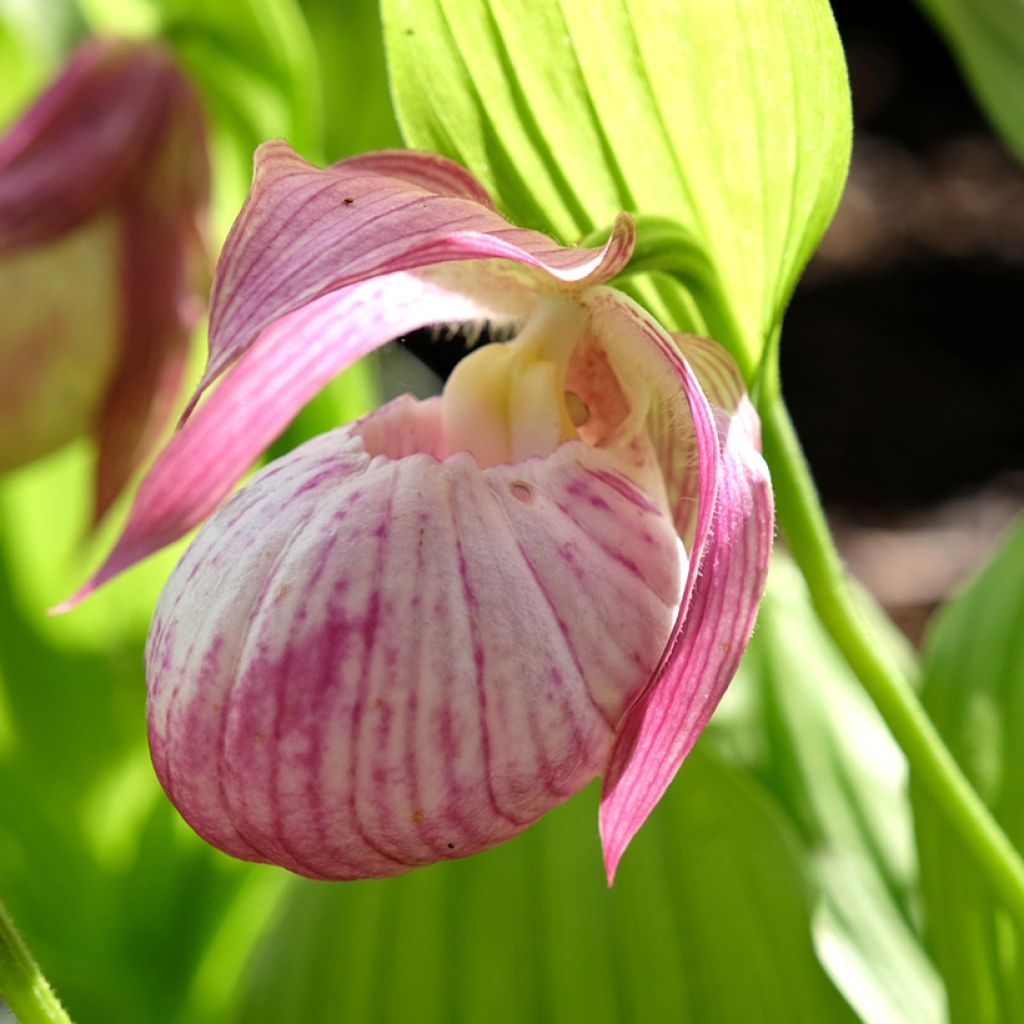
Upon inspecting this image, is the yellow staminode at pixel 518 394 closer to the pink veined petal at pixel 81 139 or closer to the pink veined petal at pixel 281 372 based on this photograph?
the pink veined petal at pixel 281 372

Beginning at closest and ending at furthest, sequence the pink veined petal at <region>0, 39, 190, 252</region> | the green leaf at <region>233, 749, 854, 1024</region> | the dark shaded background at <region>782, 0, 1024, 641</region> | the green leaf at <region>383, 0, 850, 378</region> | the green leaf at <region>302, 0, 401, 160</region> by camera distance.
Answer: the green leaf at <region>383, 0, 850, 378</region> < the green leaf at <region>233, 749, 854, 1024</region> < the pink veined petal at <region>0, 39, 190, 252</region> < the green leaf at <region>302, 0, 401, 160</region> < the dark shaded background at <region>782, 0, 1024, 641</region>

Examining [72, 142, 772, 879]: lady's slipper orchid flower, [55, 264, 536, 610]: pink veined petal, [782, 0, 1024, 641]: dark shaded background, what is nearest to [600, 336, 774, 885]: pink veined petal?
[72, 142, 772, 879]: lady's slipper orchid flower

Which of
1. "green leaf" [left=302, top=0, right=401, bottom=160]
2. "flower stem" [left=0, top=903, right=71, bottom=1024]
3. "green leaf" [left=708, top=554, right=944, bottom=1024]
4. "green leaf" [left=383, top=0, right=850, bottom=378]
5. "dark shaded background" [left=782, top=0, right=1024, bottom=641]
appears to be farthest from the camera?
"dark shaded background" [left=782, top=0, right=1024, bottom=641]

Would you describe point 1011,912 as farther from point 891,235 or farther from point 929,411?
point 891,235

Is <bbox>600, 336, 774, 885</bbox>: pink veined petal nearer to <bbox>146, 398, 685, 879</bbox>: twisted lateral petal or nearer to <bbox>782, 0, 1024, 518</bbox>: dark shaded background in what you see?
<bbox>146, 398, 685, 879</bbox>: twisted lateral petal

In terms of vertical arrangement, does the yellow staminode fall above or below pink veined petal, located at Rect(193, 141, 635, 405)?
below

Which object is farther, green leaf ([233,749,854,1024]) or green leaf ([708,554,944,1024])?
green leaf ([708,554,944,1024])

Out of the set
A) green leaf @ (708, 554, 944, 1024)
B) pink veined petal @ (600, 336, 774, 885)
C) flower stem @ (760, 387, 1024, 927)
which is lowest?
green leaf @ (708, 554, 944, 1024)

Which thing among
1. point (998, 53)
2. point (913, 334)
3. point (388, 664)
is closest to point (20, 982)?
point (388, 664)
